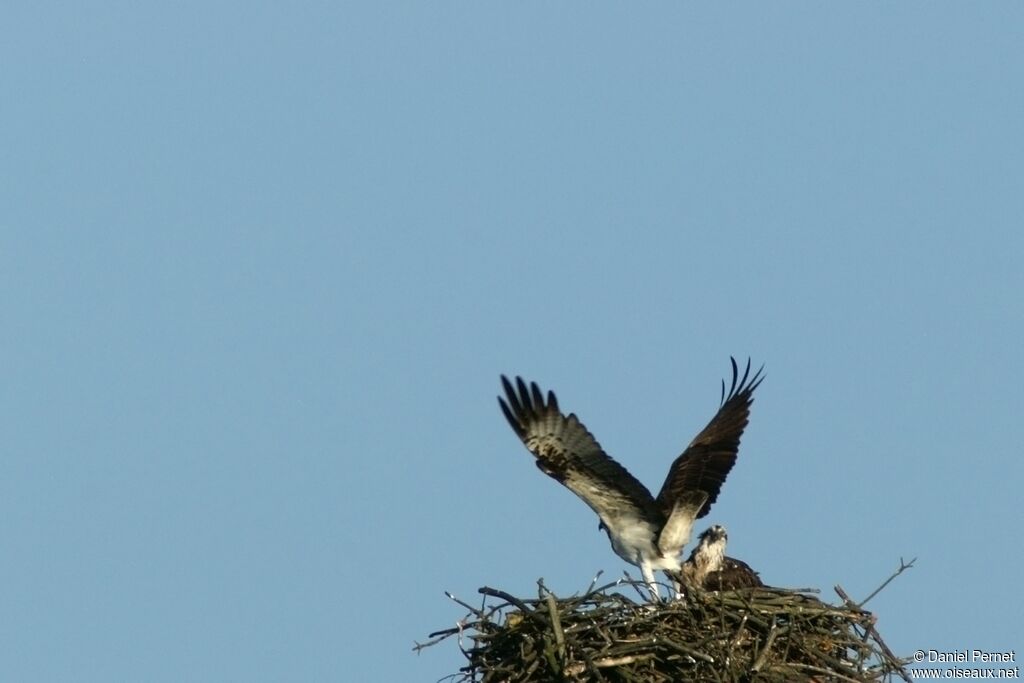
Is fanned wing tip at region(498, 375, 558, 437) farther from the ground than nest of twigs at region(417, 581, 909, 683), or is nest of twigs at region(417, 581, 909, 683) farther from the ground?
fanned wing tip at region(498, 375, 558, 437)

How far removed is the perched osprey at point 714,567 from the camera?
14.5 meters

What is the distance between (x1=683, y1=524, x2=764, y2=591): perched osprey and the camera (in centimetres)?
1445

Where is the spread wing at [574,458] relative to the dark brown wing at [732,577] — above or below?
above

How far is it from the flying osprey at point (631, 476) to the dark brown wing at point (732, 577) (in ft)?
1.70

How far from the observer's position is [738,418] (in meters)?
15.4

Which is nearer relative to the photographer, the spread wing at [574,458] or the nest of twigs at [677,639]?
the nest of twigs at [677,639]

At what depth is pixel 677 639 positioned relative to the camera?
42.9 ft

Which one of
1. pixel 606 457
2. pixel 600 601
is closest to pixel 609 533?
pixel 606 457

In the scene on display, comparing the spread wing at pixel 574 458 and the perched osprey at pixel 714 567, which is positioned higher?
the spread wing at pixel 574 458

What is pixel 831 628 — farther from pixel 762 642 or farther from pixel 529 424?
pixel 529 424

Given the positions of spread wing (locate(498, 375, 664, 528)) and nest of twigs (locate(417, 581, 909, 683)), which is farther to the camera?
spread wing (locate(498, 375, 664, 528))

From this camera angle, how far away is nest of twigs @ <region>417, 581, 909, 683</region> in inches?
506

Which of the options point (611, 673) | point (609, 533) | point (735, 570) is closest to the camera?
point (611, 673)

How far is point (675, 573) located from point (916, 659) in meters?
2.25
